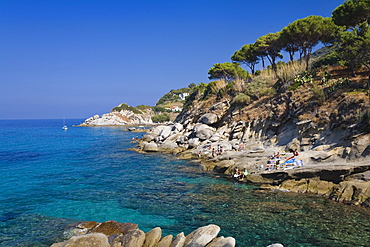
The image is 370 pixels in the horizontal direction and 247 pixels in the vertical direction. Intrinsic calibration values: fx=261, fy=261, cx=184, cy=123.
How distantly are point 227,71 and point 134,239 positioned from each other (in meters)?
57.5

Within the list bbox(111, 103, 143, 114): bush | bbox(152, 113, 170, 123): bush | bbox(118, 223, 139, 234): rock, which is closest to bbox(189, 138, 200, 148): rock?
bbox(118, 223, 139, 234): rock

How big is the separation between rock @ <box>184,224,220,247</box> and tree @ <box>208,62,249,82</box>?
5397 cm

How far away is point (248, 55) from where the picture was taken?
53.9 meters

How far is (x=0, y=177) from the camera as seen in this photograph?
27406mm

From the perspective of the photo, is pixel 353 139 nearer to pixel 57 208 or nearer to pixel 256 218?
pixel 256 218

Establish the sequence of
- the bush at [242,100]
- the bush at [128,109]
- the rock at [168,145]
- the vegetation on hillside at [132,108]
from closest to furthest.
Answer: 1. the bush at [242,100]
2. the rock at [168,145]
3. the bush at [128,109]
4. the vegetation on hillside at [132,108]

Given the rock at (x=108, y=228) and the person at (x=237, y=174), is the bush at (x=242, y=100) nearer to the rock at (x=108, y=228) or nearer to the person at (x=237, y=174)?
the person at (x=237, y=174)

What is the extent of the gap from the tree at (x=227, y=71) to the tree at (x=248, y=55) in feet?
15.5

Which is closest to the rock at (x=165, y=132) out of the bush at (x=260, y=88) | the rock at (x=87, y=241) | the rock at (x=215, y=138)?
the rock at (x=215, y=138)

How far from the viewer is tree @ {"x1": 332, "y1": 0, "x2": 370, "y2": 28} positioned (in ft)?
102

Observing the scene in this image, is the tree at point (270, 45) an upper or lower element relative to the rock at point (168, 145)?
upper

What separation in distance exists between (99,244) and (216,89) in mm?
48715

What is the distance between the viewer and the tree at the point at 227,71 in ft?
206

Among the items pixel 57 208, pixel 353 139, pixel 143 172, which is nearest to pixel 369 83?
pixel 353 139
